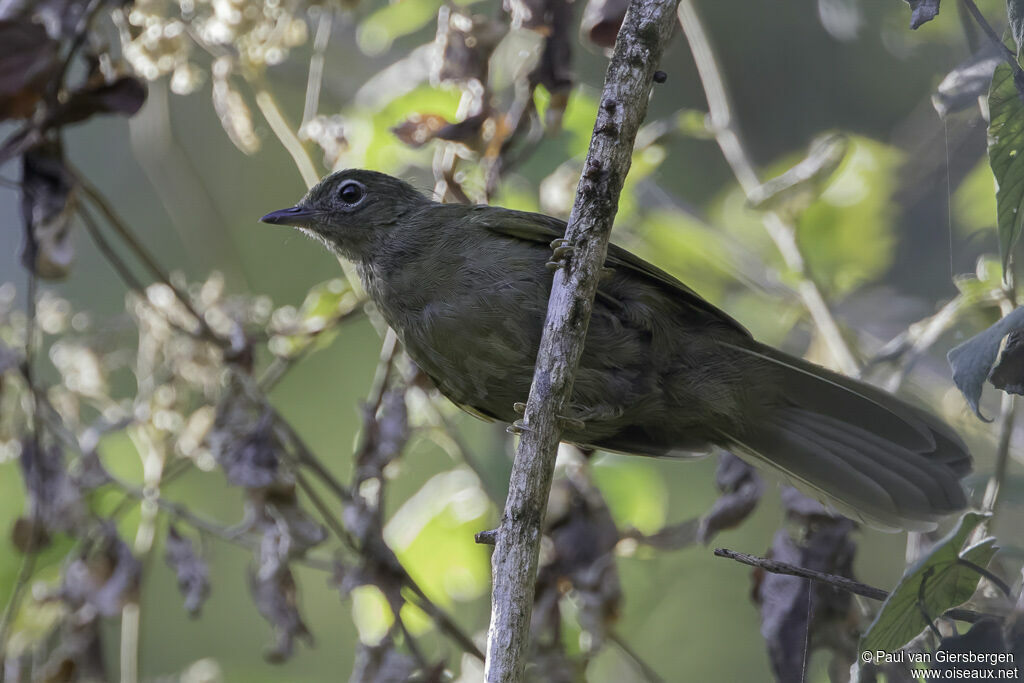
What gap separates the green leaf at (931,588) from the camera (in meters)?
2.02

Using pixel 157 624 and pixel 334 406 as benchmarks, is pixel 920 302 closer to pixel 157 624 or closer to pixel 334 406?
pixel 334 406

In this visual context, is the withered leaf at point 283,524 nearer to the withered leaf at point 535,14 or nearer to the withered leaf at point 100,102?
the withered leaf at point 100,102

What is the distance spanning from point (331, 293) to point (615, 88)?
62.3 inches

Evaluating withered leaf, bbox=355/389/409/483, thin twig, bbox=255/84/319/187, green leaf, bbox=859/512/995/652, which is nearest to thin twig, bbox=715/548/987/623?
green leaf, bbox=859/512/995/652

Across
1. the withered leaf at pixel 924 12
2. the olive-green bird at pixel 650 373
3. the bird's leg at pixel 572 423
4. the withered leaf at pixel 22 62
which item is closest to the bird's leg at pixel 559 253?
the olive-green bird at pixel 650 373

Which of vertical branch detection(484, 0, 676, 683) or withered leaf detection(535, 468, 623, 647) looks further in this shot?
withered leaf detection(535, 468, 623, 647)

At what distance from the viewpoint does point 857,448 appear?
Result: 10.4 ft

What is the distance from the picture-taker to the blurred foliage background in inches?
131

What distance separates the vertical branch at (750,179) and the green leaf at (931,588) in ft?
4.46

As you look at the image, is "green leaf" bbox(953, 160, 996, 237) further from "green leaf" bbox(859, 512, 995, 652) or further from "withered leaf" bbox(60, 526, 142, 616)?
"withered leaf" bbox(60, 526, 142, 616)

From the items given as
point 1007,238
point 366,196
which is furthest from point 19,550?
point 1007,238

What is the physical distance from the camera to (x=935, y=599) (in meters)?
2.09

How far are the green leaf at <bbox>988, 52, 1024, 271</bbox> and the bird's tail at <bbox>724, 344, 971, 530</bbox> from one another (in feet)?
3.42

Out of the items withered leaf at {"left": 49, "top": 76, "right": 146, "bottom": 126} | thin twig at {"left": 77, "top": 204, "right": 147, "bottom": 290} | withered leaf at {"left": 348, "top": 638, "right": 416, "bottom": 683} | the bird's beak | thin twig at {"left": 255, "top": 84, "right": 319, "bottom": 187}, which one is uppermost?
thin twig at {"left": 255, "top": 84, "right": 319, "bottom": 187}
